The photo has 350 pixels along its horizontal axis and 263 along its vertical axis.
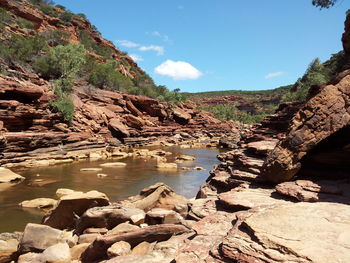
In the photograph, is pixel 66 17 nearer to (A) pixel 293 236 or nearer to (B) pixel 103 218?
(B) pixel 103 218

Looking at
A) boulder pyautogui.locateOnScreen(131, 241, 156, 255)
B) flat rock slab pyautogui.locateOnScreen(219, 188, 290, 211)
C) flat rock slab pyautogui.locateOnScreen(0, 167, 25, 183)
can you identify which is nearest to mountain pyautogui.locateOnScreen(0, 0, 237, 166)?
flat rock slab pyautogui.locateOnScreen(0, 167, 25, 183)

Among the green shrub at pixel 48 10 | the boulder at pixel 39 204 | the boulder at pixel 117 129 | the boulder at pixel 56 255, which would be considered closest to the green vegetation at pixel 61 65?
the boulder at pixel 117 129

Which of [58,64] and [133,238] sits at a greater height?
[58,64]

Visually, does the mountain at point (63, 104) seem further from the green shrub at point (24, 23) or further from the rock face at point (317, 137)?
the rock face at point (317, 137)

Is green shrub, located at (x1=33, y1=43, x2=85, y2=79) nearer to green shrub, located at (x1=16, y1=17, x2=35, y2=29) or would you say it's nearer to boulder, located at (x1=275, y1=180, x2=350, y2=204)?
green shrub, located at (x1=16, y1=17, x2=35, y2=29)

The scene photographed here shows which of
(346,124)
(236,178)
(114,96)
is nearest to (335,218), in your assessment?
(346,124)

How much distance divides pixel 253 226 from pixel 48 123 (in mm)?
25673

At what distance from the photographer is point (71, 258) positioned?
675cm

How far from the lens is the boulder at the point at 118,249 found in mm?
6090

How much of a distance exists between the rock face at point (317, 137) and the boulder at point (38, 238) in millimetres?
5803

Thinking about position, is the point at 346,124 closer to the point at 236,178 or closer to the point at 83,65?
the point at 236,178

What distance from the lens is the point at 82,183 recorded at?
16156 millimetres

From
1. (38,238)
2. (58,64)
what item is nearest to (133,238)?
(38,238)

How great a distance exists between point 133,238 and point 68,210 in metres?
3.43
